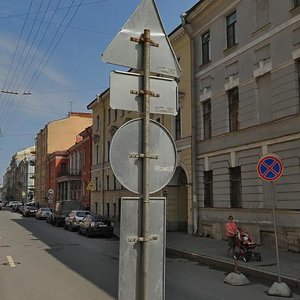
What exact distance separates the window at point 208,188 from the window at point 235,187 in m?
2.06

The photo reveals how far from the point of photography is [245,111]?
63.9 ft

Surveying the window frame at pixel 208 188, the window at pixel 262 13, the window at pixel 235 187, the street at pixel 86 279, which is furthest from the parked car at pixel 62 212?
the window at pixel 262 13

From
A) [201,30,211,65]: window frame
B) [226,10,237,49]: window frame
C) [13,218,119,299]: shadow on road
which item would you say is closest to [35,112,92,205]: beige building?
[201,30,211,65]: window frame

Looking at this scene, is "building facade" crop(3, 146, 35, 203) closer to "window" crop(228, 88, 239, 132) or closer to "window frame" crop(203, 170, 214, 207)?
"window frame" crop(203, 170, 214, 207)

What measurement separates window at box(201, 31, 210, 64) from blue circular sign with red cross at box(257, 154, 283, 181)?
1351 cm

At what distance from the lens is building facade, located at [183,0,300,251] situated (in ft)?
54.6

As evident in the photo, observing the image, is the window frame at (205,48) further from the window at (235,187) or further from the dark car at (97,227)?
the dark car at (97,227)

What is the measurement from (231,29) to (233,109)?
384 cm

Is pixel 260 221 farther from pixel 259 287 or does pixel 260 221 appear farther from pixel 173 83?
pixel 173 83

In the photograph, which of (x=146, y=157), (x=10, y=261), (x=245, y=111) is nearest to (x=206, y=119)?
(x=245, y=111)

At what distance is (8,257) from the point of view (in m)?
15.8

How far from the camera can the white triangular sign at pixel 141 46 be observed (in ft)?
12.3

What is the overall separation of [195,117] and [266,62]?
6501mm

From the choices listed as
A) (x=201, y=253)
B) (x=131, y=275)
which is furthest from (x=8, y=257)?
(x=131, y=275)
